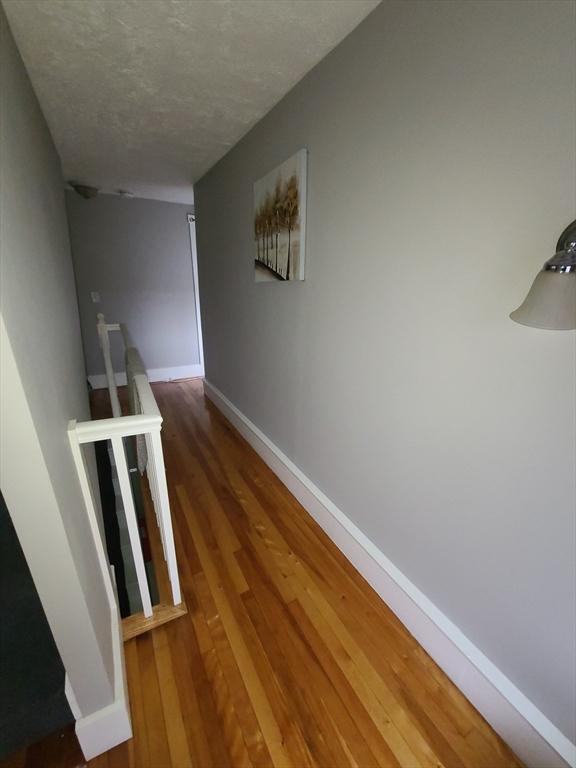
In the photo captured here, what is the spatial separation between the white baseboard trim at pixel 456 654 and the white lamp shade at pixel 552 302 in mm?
1103

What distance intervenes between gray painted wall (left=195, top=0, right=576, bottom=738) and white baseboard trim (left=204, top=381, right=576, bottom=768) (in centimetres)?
→ 4

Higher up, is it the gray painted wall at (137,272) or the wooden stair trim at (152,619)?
the gray painted wall at (137,272)

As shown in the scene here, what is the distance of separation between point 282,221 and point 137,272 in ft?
9.84

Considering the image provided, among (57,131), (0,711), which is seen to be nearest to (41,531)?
(0,711)

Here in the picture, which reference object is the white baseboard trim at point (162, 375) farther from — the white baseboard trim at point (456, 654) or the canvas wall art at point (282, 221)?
the white baseboard trim at point (456, 654)

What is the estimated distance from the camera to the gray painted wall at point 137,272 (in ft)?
12.3

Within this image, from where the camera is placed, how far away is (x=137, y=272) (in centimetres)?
405

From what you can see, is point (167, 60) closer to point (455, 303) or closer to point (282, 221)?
point (282, 221)

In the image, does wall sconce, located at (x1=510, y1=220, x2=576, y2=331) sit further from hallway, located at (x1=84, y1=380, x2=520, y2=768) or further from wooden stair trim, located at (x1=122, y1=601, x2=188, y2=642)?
wooden stair trim, located at (x1=122, y1=601, x2=188, y2=642)

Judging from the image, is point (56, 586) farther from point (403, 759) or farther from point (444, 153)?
point (444, 153)

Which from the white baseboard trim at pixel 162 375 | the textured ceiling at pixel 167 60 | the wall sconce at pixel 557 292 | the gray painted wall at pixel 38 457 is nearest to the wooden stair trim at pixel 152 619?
the gray painted wall at pixel 38 457

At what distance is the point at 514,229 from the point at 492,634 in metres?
1.23

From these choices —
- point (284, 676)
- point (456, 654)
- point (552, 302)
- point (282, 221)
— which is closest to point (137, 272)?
point (282, 221)

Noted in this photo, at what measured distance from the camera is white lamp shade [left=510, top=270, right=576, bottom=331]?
636 mm
